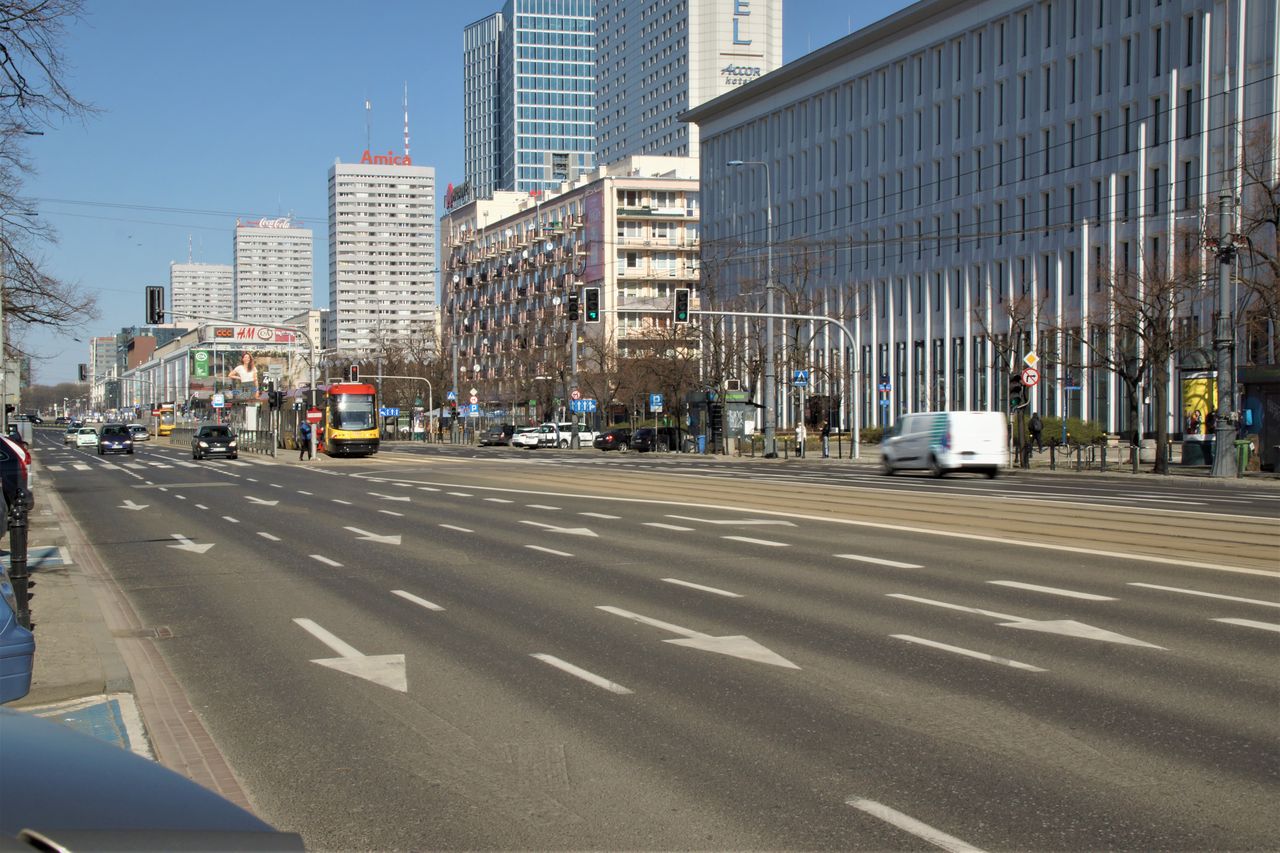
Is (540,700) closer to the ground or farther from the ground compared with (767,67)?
closer to the ground

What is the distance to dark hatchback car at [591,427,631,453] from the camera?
80.2m

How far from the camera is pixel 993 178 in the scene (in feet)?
243

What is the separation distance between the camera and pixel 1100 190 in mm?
66875

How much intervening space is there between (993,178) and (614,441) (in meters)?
27.1

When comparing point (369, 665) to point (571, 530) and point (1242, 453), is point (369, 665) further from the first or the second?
point (1242, 453)

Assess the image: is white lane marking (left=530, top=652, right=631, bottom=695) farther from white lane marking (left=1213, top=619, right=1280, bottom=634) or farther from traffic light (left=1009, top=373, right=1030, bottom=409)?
traffic light (left=1009, top=373, right=1030, bottom=409)

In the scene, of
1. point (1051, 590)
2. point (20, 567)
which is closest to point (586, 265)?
point (1051, 590)

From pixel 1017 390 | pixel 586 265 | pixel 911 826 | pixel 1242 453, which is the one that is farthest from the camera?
pixel 586 265

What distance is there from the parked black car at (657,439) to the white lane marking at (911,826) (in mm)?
69888

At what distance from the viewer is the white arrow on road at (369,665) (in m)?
8.87

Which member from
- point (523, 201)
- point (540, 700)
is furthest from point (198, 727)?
point (523, 201)

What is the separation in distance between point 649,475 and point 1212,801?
110 ft

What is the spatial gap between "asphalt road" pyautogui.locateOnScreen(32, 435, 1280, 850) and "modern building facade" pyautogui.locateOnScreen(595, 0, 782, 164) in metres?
152

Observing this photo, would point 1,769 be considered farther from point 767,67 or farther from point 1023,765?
point 767,67
